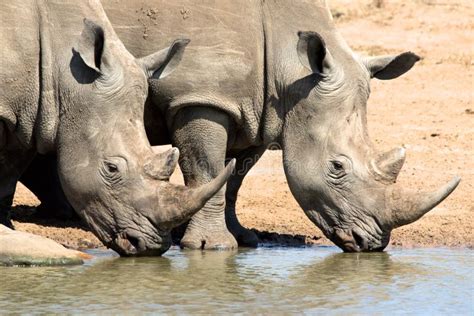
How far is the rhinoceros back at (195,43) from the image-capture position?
36.9 feet

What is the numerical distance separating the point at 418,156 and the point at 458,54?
4724mm

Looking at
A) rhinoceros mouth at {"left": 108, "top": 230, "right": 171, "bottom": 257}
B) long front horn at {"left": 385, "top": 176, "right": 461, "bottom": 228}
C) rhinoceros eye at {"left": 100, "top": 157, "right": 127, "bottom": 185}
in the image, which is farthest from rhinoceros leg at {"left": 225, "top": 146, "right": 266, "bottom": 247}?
rhinoceros eye at {"left": 100, "top": 157, "right": 127, "bottom": 185}

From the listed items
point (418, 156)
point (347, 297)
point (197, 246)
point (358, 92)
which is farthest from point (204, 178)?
point (418, 156)

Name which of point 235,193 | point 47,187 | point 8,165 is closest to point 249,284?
point 8,165

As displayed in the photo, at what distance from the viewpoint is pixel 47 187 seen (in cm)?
1257

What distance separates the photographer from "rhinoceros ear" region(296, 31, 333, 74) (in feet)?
36.9

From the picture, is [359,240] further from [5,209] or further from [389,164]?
[5,209]

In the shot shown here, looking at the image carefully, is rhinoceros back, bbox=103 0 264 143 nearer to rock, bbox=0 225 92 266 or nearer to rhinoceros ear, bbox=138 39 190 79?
rhinoceros ear, bbox=138 39 190 79

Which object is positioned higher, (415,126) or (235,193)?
(415,126)

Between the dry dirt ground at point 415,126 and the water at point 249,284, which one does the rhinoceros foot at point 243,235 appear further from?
the water at point 249,284

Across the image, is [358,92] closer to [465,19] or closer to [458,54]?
[458,54]

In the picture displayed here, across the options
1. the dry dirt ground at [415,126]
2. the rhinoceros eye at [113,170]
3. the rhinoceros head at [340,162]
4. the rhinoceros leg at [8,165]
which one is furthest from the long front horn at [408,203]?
the rhinoceros leg at [8,165]

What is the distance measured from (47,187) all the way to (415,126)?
4.94 m

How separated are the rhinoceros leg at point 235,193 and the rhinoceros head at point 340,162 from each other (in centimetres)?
73
